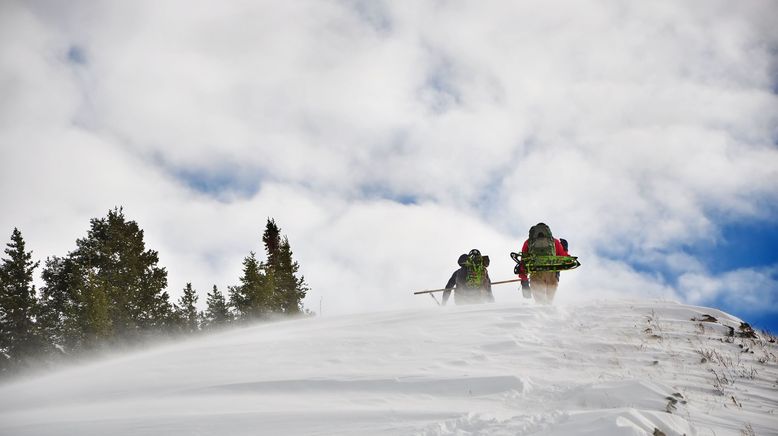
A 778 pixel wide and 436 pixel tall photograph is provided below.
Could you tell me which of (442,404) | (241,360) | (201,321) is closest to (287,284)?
(201,321)

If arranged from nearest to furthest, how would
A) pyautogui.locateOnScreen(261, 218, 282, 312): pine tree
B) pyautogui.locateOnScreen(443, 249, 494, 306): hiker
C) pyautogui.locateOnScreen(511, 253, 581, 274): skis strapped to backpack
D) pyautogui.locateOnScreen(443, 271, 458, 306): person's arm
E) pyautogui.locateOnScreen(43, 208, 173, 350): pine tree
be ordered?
pyautogui.locateOnScreen(511, 253, 581, 274): skis strapped to backpack → pyautogui.locateOnScreen(443, 249, 494, 306): hiker → pyautogui.locateOnScreen(443, 271, 458, 306): person's arm → pyautogui.locateOnScreen(43, 208, 173, 350): pine tree → pyautogui.locateOnScreen(261, 218, 282, 312): pine tree

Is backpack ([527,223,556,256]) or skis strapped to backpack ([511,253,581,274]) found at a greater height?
backpack ([527,223,556,256])

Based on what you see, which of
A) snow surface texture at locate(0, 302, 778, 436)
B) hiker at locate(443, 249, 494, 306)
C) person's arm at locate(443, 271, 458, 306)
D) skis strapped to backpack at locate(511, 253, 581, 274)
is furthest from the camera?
person's arm at locate(443, 271, 458, 306)

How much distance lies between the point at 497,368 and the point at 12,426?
5.84 m

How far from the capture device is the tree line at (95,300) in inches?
1077

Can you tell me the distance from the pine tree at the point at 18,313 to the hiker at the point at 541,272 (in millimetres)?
28157

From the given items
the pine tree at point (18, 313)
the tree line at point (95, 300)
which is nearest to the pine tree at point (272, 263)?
the tree line at point (95, 300)

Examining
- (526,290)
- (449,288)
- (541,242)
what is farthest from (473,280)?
(541,242)

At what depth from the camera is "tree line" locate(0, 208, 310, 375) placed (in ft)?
89.8

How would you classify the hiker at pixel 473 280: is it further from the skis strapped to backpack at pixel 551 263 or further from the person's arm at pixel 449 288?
the skis strapped to backpack at pixel 551 263

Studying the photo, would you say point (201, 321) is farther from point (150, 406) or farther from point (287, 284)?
point (150, 406)

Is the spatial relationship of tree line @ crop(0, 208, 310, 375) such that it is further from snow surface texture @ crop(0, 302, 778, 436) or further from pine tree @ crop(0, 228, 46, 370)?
snow surface texture @ crop(0, 302, 778, 436)

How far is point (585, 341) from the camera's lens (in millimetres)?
7980

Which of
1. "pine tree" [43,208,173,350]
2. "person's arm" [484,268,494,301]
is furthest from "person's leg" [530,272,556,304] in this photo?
"pine tree" [43,208,173,350]
